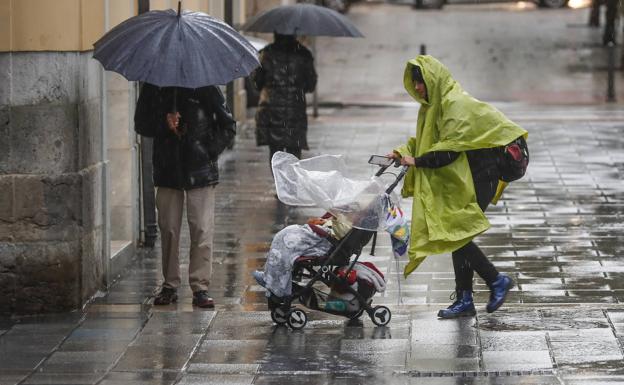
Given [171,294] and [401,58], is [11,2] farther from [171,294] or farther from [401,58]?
[401,58]

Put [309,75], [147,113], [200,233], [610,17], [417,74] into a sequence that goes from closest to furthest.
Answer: [417,74]
[147,113]
[200,233]
[309,75]
[610,17]

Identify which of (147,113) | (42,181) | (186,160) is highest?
(147,113)

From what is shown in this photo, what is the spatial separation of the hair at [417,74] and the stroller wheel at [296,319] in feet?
5.57

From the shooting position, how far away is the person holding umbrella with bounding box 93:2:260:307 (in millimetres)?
9477

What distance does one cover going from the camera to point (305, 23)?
14602mm

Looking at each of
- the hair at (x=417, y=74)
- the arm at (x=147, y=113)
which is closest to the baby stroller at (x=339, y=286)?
the hair at (x=417, y=74)

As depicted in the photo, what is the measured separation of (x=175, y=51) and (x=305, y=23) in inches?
205

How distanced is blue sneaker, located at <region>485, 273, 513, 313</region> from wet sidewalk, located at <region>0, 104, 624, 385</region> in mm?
96

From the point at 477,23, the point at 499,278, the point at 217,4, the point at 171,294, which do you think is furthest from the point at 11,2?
the point at 477,23

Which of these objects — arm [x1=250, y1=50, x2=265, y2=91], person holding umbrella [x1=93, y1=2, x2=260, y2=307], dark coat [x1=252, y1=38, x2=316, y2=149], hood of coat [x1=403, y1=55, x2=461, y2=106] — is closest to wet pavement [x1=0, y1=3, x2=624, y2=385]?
person holding umbrella [x1=93, y1=2, x2=260, y2=307]

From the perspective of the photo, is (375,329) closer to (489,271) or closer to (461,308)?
(461,308)

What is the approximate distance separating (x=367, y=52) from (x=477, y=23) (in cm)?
748

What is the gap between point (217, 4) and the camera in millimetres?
19094

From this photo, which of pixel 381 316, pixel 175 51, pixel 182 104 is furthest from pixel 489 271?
pixel 175 51
